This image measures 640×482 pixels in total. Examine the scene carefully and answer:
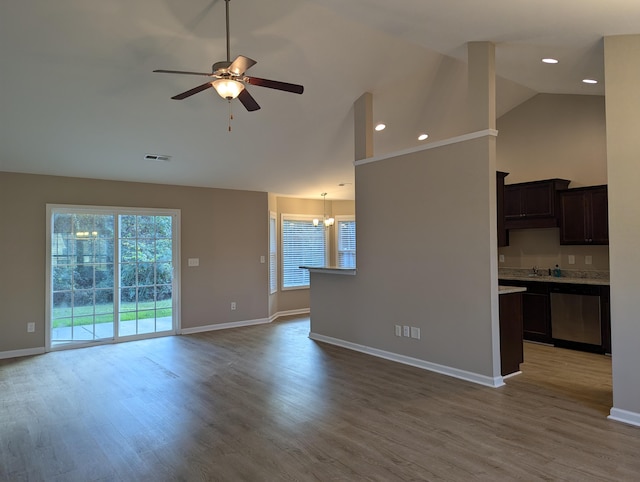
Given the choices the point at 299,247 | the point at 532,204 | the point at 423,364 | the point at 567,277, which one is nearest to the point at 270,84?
the point at 423,364

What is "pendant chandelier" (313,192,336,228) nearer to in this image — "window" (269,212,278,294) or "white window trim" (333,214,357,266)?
"white window trim" (333,214,357,266)

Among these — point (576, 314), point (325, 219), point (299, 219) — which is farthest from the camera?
point (325, 219)

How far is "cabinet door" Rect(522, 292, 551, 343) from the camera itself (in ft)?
19.2

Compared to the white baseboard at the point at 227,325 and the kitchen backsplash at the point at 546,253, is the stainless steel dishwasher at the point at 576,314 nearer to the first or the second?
the kitchen backsplash at the point at 546,253

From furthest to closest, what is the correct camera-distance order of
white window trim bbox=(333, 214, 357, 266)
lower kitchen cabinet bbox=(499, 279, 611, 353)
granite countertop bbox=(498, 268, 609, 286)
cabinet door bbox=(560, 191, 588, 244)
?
white window trim bbox=(333, 214, 357, 266) → cabinet door bbox=(560, 191, 588, 244) → granite countertop bbox=(498, 268, 609, 286) → lower kitchen cabinet bbox=(499, 279, 611, 353)

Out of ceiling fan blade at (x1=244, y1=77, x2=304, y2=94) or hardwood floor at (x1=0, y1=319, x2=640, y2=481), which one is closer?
hardwood floor at (x1=0, y1=319, x2=640, y2=481)

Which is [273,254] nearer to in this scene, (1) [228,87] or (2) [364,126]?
(2) [364,126]

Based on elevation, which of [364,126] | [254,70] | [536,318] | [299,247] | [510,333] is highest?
[254,70]

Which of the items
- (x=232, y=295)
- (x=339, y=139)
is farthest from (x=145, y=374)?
(x=339, y=139)

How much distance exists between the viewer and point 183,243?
23.2 feet

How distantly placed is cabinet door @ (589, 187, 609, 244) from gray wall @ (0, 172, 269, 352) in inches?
207

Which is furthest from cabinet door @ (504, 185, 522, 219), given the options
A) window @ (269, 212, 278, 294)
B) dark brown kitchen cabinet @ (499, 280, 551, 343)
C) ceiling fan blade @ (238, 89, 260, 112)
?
ceiling fan blade @ (238, 89, 260, 112)

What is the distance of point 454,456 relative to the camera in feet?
9.11

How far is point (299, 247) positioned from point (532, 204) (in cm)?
462
